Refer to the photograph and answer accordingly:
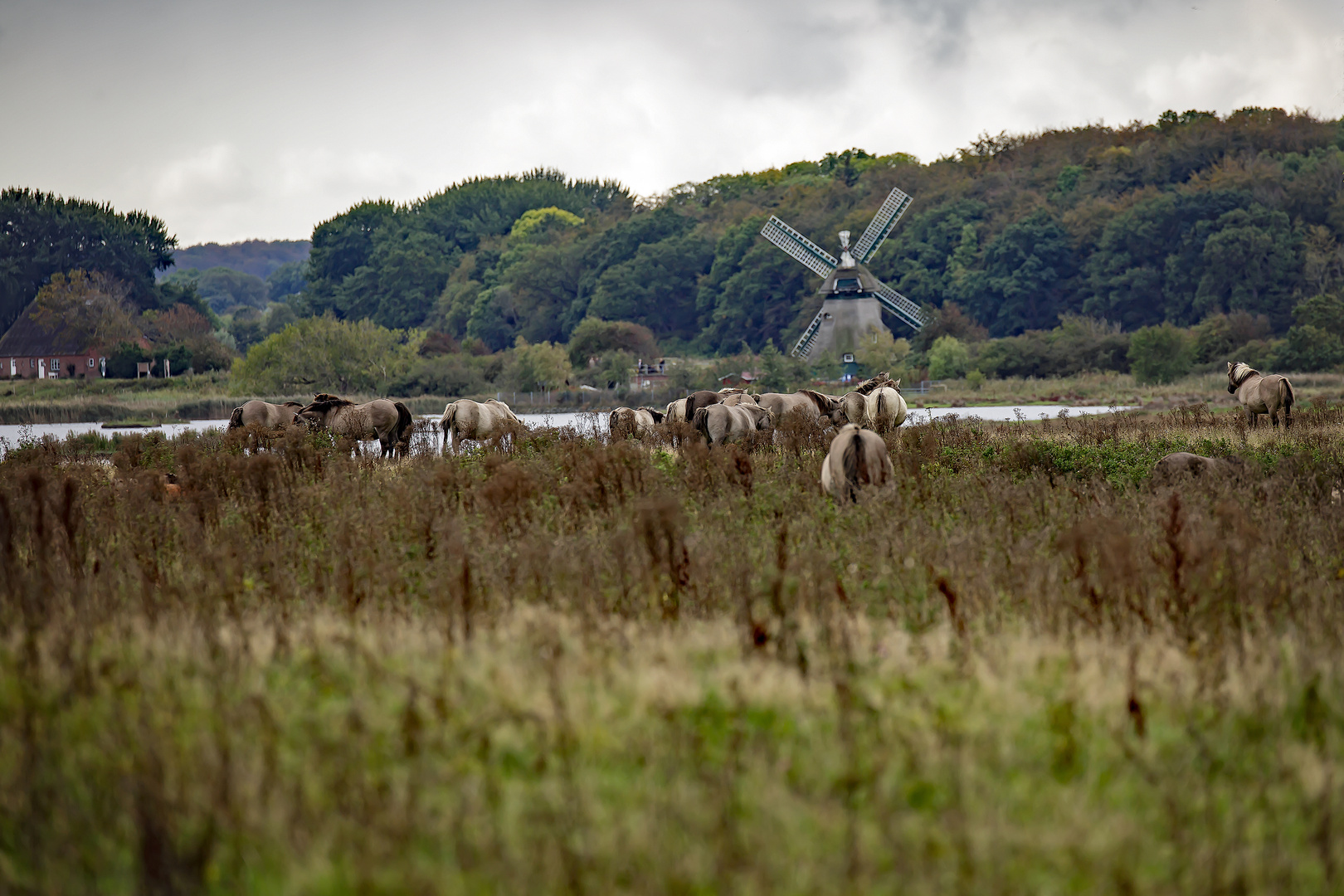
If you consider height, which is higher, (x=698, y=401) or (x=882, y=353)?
(x=882, y=353)

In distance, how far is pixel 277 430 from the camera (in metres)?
21.0

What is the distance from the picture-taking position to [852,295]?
8106 centimetres

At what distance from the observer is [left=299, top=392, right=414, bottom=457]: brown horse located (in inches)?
893

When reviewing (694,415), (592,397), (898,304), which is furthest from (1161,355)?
(694,415)

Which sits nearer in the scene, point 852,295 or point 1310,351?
point 1310,351

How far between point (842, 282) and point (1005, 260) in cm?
1160

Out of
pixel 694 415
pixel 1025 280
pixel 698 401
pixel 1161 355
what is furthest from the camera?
pixel 1025 280

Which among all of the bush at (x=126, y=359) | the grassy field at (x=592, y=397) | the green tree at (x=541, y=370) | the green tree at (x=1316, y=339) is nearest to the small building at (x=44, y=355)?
the bush at (x=126, y=359)

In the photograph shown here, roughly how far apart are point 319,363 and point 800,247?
3783cm

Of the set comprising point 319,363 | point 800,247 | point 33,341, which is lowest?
point 319,363

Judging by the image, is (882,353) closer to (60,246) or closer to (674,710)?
Answer: (674,710)

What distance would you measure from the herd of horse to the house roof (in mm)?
70766

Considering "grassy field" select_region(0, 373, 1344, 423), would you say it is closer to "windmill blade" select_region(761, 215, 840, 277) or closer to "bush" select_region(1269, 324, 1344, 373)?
"bush" select_region(1269, 324, 1344, 373)

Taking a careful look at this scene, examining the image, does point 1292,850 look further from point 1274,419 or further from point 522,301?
point 522,301
